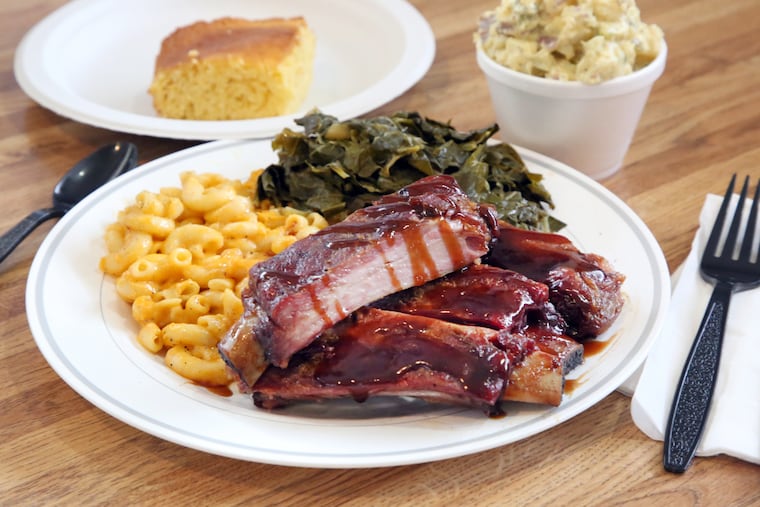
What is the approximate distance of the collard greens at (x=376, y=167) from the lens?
9.80 ft

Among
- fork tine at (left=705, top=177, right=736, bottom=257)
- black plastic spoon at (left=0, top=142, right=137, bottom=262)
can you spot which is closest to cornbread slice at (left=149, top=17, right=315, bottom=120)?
black plastic spoon at (left=0, top=142, right=137, bottom=262)

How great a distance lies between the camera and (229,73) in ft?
12.6

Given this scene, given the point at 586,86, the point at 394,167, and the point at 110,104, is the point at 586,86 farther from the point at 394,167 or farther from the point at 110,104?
the point at 110,104

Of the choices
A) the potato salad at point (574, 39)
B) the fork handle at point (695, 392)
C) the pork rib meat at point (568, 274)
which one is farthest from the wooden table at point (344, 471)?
the potato salad at point (574, 39)

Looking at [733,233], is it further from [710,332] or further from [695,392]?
[695,392]

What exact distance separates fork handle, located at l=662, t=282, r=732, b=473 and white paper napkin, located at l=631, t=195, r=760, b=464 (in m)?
0.03

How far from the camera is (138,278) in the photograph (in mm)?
2570

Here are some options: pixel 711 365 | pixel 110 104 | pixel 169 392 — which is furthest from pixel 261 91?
pixel 711 365

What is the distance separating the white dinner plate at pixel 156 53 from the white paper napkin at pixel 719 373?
1.69 meters

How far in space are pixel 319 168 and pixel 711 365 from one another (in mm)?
1557

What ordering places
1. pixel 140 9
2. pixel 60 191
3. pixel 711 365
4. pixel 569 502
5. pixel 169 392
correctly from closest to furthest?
pixel 569 502 < pixel 169 392 < pixel 711 365 < pixel 60 191 < pixel 140 9

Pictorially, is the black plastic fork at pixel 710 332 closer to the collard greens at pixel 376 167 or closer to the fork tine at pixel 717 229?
the fork tine at pixel 717 229

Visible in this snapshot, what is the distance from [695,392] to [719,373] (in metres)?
0.17

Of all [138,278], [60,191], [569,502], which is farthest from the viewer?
[60,191]
